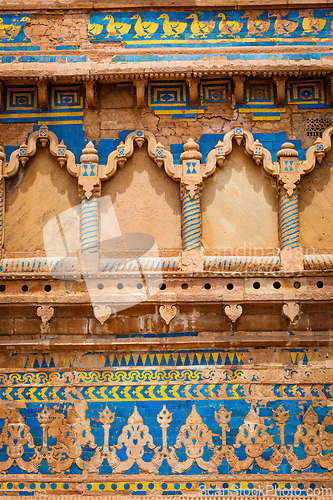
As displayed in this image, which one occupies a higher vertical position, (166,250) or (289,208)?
(289,208)

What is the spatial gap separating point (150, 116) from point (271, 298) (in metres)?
2.70

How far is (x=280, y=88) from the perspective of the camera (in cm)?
780

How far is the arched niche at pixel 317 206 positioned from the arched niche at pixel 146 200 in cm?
149

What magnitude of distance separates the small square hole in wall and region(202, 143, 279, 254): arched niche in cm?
79

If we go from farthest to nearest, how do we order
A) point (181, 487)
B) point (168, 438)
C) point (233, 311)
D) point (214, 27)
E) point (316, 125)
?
point (214, 27), point (316, 125), point (233, 311), point (168, 438), point (181, 487)

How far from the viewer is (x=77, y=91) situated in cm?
794

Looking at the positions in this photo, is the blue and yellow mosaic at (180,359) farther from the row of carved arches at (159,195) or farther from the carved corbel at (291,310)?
the row of carved arches at (159,195)

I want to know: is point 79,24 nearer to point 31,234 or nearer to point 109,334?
point 31,234

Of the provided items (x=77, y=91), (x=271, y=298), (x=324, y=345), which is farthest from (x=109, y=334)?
(x=77, y=91)

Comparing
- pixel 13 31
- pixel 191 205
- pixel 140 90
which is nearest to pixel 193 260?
pixel 191 205

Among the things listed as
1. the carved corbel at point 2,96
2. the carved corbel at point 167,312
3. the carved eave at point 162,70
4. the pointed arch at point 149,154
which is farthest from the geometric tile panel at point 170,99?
the carved corbel at point 167,312

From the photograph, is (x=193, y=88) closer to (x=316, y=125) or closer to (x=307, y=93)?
(x=307, y=93)

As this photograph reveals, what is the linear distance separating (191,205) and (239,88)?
63.0 inches

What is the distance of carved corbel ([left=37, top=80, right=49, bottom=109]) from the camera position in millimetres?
7773
